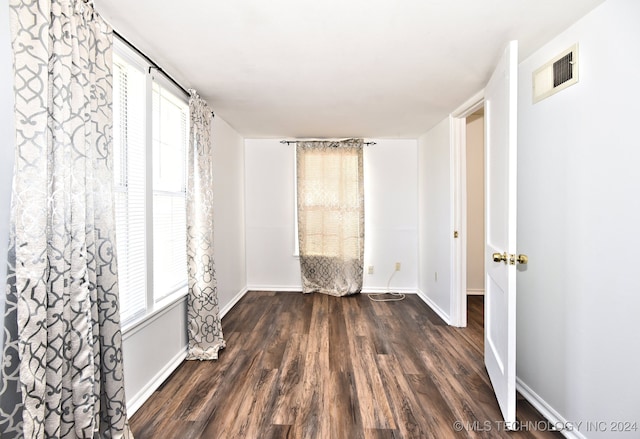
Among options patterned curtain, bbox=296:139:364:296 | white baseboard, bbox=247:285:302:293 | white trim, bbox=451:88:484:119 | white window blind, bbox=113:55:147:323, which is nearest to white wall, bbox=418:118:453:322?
white trim, bbox=451:88:484:119

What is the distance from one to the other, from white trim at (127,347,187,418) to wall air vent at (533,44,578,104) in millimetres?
3123

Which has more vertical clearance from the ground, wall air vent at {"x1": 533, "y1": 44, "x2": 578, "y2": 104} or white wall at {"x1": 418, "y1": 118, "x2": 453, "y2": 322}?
wall air vent at {"x1": 533, "y1": 44, "x2": 578, "y2": 104}

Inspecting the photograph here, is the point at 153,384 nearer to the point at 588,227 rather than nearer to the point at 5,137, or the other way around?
the point at 5,137

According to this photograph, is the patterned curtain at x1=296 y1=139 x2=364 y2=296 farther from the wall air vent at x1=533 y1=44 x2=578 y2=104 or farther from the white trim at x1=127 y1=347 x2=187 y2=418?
the wall air vent at x1=533 y1=44 x2=578 y2=104

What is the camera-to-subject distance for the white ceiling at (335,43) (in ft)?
4.41

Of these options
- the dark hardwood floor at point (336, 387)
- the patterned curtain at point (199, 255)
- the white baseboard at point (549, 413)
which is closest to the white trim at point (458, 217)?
the dark hardwood floor at point (336, 387)

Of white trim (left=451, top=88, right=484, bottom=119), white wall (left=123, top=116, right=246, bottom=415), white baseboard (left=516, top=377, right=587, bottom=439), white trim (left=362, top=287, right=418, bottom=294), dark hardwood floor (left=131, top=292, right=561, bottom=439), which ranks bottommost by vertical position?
dark hardwood floor (left=131, top=292, right=561, bottom=439)

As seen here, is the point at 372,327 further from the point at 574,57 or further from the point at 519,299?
the point at 574,57

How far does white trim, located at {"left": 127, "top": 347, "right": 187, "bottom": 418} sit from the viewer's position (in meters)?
1.65

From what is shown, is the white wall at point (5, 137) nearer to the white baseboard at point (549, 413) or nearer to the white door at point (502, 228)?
the white door at point (502, 228)

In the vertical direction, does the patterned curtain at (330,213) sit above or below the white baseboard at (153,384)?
above

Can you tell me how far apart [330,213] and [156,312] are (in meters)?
2.54

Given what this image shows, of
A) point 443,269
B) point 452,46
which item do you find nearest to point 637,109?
point 452,46

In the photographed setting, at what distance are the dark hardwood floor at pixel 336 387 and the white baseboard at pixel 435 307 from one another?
0.38 ft
